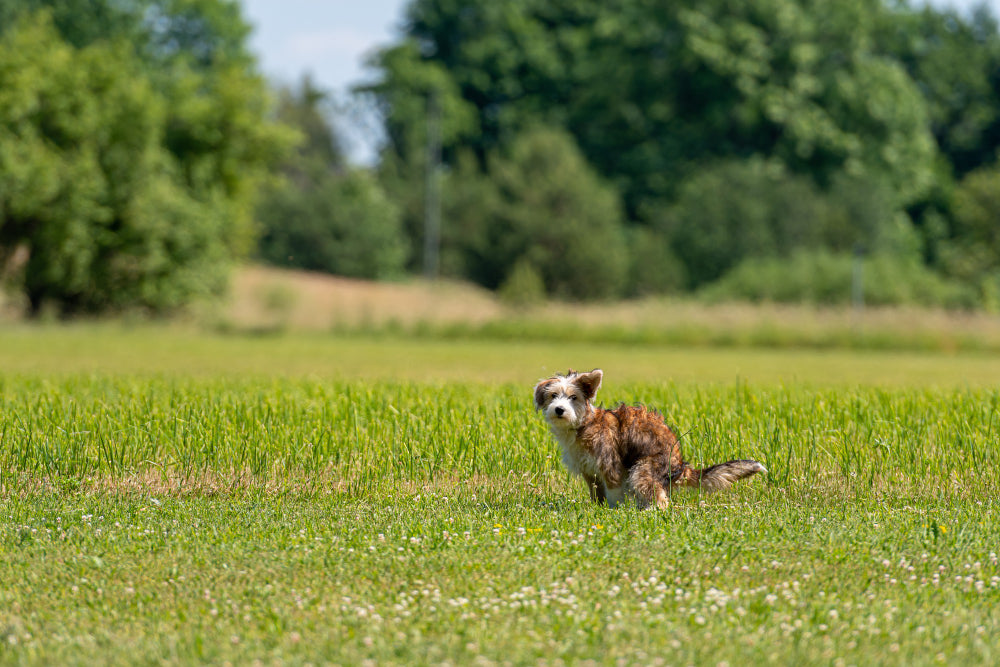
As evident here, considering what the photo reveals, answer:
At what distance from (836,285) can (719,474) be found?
41.2 m

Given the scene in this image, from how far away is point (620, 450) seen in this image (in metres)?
7.55

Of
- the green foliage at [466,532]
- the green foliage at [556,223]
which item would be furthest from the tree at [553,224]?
the green foliage at [466,532]

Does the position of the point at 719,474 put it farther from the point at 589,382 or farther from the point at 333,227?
the point at 333,227

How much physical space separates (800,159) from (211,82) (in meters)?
35.1

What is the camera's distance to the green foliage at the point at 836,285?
4544 centimetres

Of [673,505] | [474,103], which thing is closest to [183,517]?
[673,505]

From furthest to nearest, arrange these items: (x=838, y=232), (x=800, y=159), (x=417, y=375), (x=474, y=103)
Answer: (x=474, y=103), (x=800, y=159), (x=838, y=232), (x=417, y=375)

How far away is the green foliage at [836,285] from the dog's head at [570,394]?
38.7 m

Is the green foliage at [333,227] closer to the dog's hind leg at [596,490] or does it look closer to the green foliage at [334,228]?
the green foliage at [334,228]

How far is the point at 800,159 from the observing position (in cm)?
6481

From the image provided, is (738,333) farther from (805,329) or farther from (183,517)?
(183,517)

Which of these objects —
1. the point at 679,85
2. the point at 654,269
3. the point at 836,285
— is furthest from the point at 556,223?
the point at 836,285

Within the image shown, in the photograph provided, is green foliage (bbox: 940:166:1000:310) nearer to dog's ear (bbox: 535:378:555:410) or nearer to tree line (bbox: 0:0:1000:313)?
tree line (bbox: 0:0:1000:313)

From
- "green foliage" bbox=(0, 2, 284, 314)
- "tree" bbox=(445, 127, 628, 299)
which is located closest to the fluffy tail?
"green foliage" bbox=(0, 2, 284, 314)
